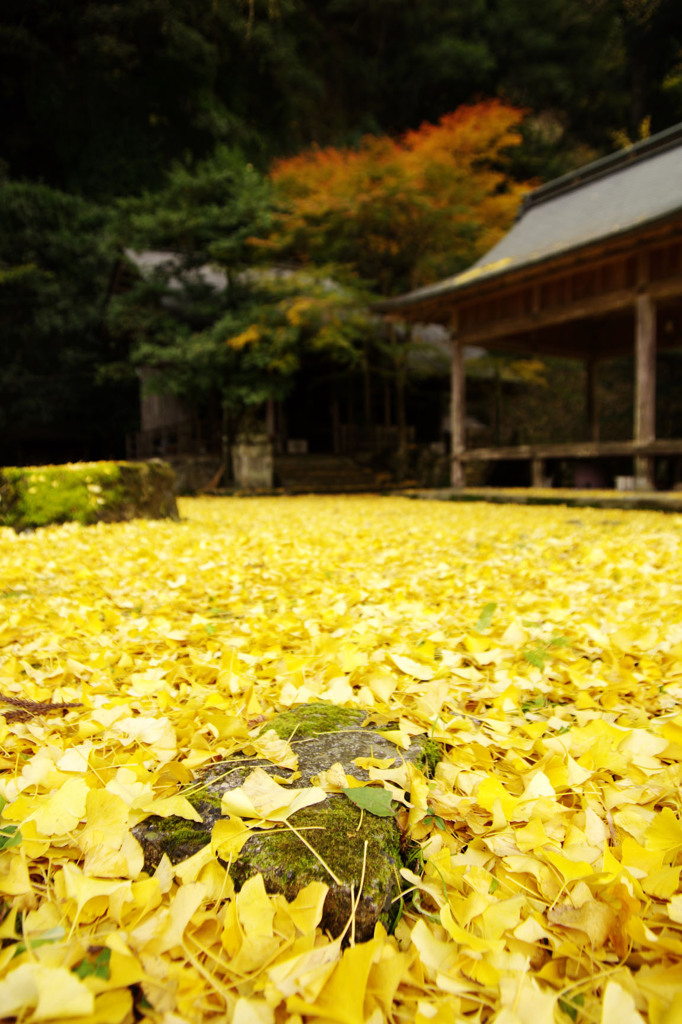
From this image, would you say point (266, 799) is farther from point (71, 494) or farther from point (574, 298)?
point (574, 298)

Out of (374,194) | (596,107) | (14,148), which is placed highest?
(596,107)

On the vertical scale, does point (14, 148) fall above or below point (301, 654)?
above

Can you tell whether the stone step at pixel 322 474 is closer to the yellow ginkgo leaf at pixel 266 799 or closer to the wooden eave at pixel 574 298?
the wooden eave at pixel 574 298

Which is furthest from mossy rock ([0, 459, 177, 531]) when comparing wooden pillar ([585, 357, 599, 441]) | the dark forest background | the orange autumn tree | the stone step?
the dark forest background

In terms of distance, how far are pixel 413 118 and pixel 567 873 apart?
25.1m

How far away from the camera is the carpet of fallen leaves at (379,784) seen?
0.60 m

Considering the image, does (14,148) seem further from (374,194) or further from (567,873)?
(567,873)

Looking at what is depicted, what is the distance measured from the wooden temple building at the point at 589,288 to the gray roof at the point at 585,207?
22mm

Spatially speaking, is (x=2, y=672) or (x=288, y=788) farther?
(x=2, y=672)

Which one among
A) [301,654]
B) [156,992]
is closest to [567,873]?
[156,992]

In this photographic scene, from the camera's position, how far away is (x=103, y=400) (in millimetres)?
15609

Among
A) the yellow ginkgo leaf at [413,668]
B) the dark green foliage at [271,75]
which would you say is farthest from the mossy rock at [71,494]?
the dark green foliage at [271,75]

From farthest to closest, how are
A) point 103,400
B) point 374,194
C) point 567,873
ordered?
point 103,400 → point 374,194 → point 567,873

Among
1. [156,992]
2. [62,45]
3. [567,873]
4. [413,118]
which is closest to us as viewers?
[156,992]
